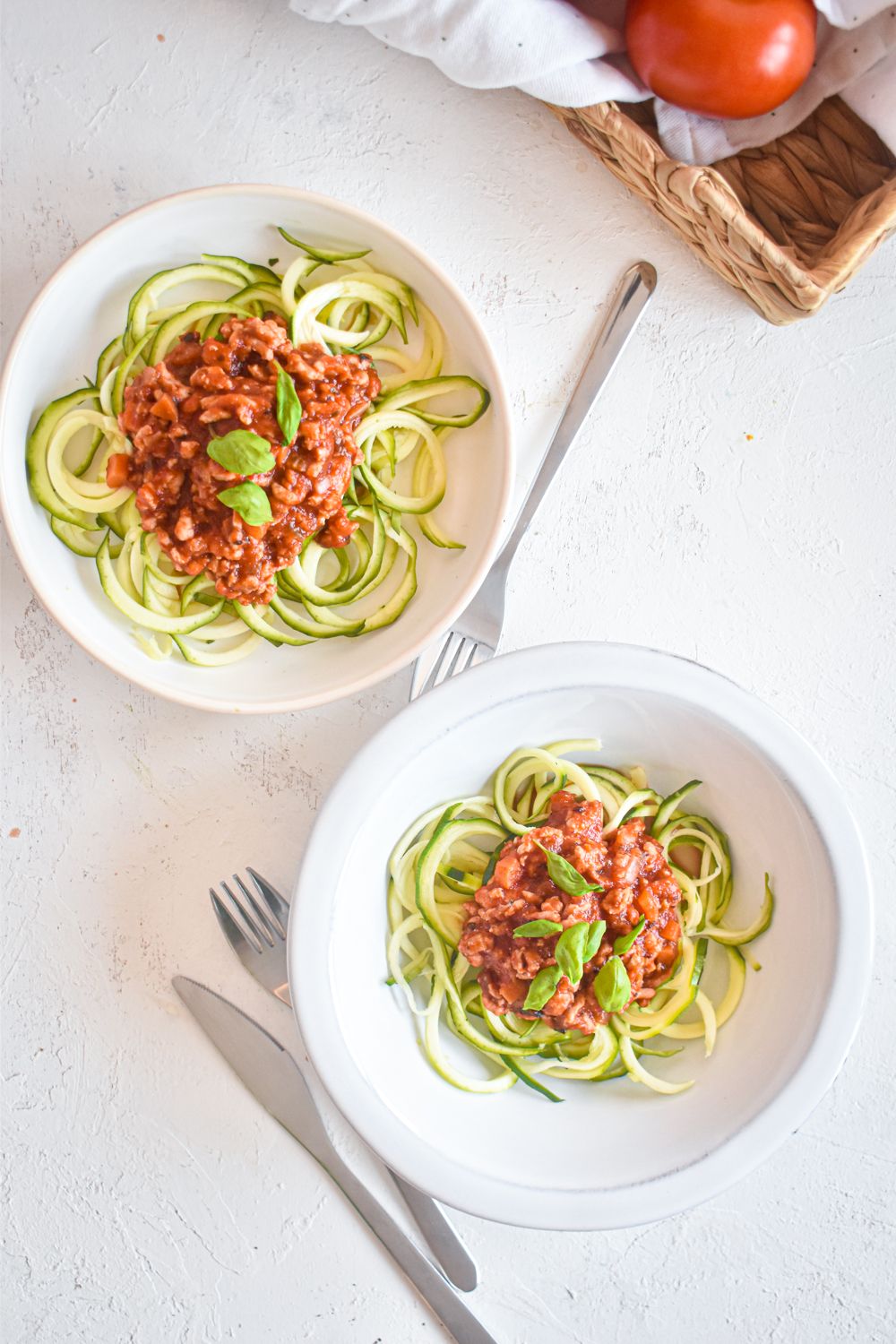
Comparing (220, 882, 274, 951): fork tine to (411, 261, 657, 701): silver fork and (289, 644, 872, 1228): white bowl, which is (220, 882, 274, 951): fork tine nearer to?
(289, 644, 872, 1228): white bowl

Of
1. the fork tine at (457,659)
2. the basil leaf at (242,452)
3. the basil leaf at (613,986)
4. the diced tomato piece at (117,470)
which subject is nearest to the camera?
the basil leaf at (242,452)

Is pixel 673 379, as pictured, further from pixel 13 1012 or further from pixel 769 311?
pixel 13 1012

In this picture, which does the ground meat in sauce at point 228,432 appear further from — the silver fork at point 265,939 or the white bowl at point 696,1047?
the silver fork at point 265,939

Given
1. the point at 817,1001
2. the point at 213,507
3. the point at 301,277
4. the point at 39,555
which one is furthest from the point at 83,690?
the point at 817,1001

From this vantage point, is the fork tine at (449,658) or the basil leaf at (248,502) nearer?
the basil leaf at (248,502)

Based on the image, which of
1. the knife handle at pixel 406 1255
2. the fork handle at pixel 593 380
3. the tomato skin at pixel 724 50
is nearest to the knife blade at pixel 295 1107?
the knife handle at pixel 406 1255

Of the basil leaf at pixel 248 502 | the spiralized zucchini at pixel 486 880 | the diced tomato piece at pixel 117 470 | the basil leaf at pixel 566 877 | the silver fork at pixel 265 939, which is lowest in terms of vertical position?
the silver fork at pixel 265 939

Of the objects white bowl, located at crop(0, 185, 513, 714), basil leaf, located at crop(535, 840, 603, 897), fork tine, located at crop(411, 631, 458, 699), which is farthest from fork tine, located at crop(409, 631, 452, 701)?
basil leaf, located at crop(535, 840, 603, 897)
